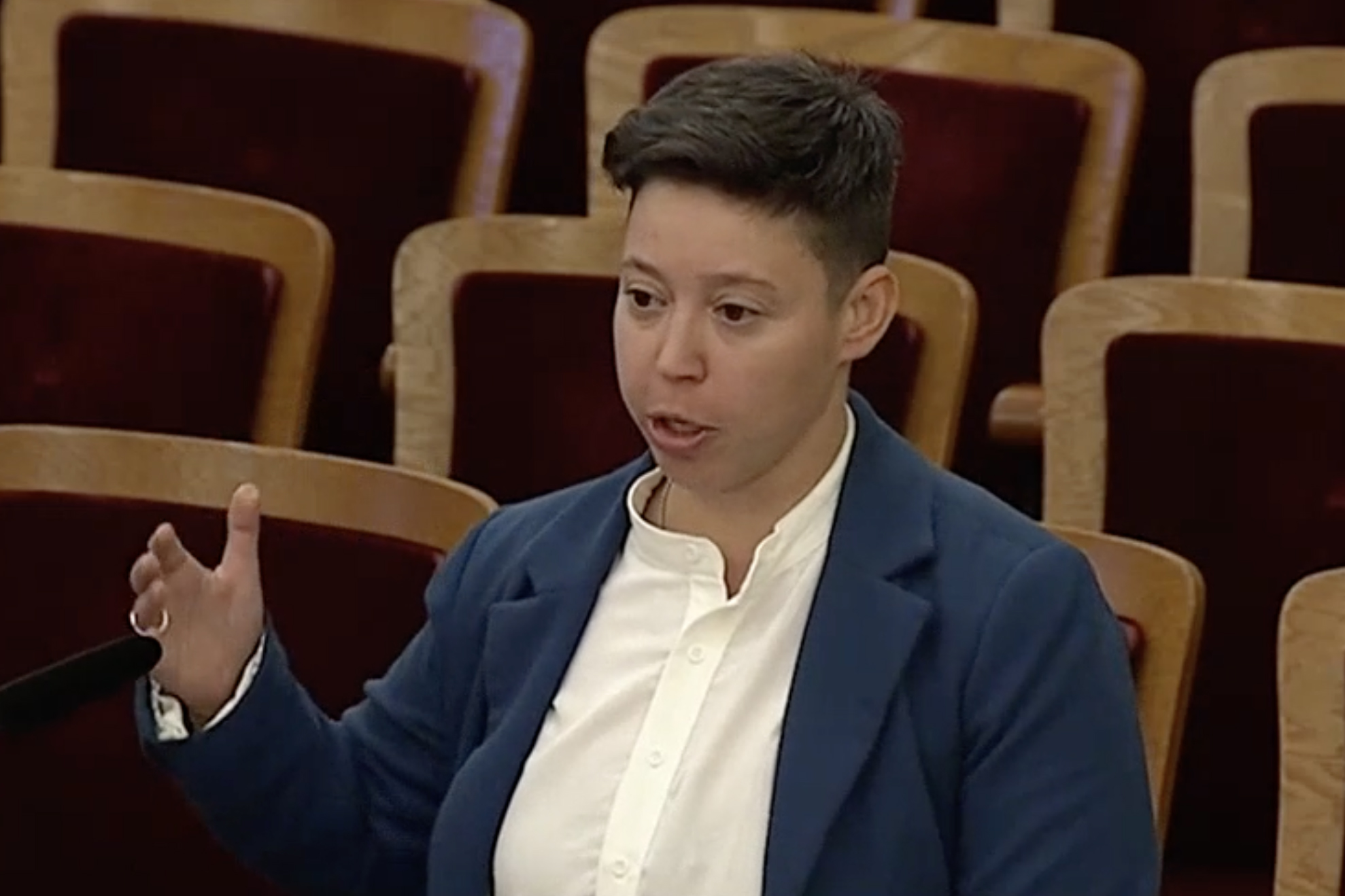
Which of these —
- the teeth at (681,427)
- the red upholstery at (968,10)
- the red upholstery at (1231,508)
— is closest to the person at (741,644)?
the teeth at (681,427)

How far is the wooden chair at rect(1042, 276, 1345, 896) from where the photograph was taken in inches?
36.3

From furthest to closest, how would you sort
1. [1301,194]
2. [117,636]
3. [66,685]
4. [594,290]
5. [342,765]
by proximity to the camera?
[1301,194]
[594,290]
[117,636]
[342,765]
[66,685]

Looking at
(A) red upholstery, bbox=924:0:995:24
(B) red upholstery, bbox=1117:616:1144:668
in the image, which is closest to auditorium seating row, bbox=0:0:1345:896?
(B) red upholstery, bbox=1117:616:1144:668

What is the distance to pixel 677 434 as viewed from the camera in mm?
607

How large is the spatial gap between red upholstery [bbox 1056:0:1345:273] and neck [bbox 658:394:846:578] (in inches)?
27.9

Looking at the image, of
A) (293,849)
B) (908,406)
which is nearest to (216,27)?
(908,406)

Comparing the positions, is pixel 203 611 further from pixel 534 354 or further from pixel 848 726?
pixel 534 354

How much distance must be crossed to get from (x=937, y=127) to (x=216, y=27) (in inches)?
12.9

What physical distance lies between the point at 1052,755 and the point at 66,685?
21 centimetres

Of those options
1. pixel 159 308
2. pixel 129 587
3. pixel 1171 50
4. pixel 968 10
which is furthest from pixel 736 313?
pixel 968 10

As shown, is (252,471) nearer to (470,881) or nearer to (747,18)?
(470,881)

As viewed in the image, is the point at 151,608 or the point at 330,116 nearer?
the point at 151,608

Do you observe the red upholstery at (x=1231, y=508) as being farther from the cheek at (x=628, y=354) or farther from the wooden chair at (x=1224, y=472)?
the cheek at (x=628, y=354)

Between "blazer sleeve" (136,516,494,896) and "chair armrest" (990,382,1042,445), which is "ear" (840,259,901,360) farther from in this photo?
"chair armrest" (990,382,1042,445)
